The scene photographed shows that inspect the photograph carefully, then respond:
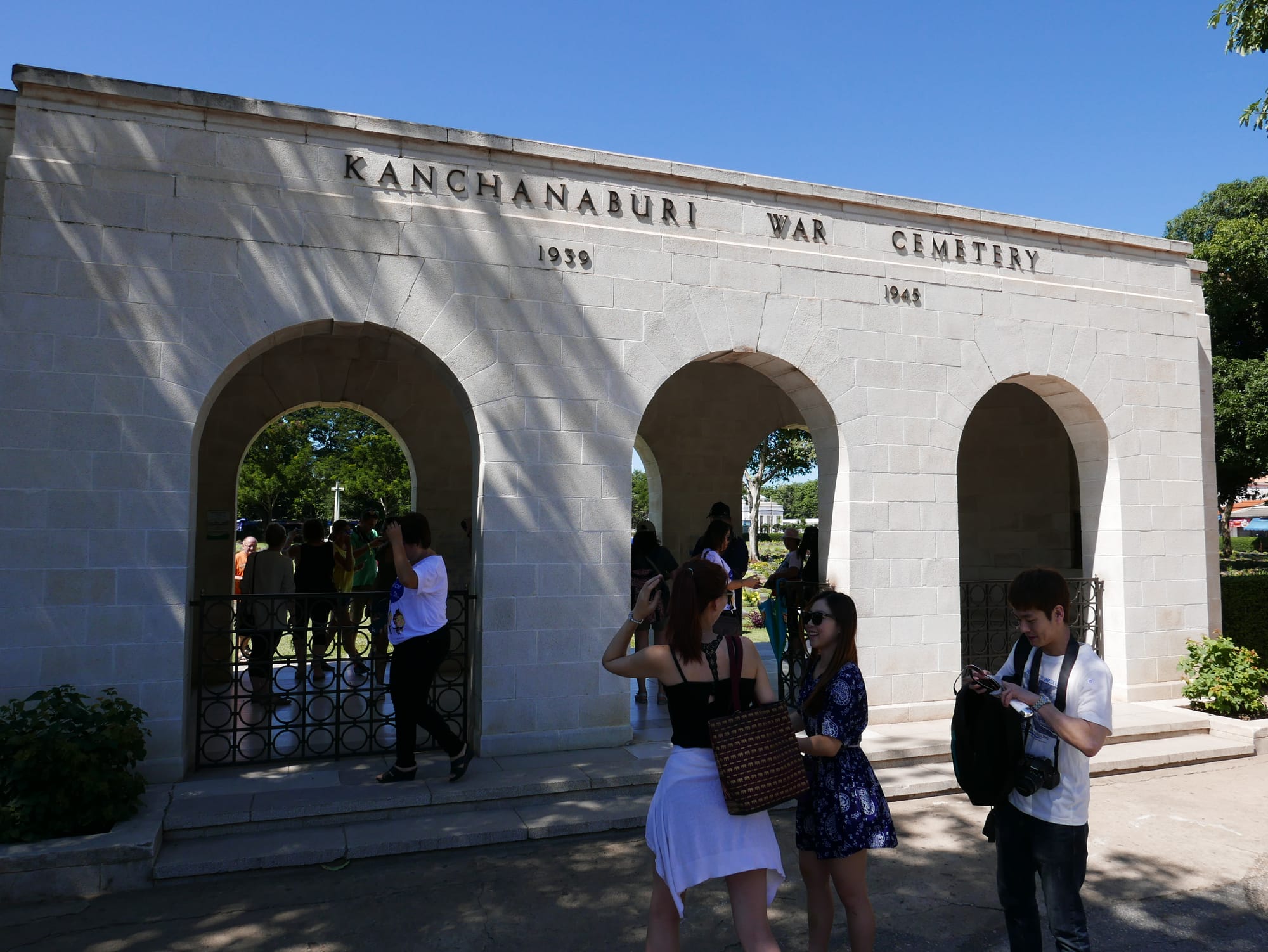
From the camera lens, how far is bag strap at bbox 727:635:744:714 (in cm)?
331

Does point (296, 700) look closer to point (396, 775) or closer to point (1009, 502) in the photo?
point (396, 775)

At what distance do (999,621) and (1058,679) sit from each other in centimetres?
890

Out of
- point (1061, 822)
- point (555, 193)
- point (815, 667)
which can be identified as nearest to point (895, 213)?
point (555, 193)

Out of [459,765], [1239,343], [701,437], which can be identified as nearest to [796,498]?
[1239,343]

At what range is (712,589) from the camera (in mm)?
3328

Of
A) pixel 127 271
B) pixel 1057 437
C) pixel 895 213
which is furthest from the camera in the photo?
pixel 1057 437

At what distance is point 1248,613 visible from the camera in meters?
11.1

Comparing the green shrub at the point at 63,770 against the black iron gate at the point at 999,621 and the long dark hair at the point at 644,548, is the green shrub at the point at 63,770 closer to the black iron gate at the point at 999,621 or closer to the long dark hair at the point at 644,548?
the long dark hair at the point at 644,548

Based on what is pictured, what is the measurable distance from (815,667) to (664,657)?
2.57ft

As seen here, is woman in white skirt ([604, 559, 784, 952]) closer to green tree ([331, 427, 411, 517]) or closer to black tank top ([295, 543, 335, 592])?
black tank top ([295, 543, 335, 592])

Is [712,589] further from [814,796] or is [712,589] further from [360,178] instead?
[360,178]

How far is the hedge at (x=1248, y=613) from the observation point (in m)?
10.8

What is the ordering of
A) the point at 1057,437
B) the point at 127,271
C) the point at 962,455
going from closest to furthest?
the point at 127,271 < the point at 1057,437 < the point at 962,455

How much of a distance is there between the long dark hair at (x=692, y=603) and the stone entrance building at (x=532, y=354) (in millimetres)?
3726
